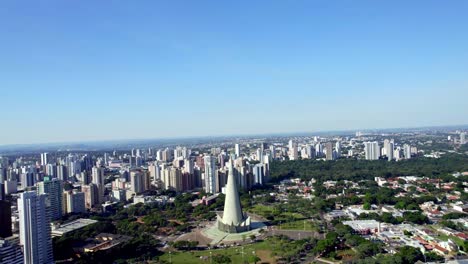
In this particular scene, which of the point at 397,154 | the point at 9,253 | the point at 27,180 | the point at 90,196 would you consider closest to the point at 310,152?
the point at 397,154

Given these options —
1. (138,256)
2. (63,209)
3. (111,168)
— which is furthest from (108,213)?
(111,168)

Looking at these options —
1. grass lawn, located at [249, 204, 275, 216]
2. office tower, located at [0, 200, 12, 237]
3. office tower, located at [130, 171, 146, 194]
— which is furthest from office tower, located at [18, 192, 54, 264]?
office tower, located at [130, 171, 146, 194]

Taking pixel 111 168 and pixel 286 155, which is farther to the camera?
pixel 286 155

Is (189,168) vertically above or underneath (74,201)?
above

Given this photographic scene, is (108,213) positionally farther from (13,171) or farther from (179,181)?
(13,171)

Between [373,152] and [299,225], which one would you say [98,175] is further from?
[373,152]

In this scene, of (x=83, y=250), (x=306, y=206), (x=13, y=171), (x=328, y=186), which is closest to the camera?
(x=83, y=250)

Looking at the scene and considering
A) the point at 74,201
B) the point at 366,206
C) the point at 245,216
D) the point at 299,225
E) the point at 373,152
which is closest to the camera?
the point at 245,216

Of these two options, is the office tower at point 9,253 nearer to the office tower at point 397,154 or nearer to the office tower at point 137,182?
the office tower at point 137,182
